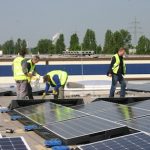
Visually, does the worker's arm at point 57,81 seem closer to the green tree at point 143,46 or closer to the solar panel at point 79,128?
the solar panel at point 79,128

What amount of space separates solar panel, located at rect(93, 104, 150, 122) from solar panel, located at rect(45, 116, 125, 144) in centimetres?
50

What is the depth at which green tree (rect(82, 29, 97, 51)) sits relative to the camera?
396 ft

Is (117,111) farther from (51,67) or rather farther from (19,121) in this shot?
(51,67)

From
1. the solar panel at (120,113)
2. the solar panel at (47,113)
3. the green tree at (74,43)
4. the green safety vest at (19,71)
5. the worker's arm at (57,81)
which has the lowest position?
the solar panel at (47,113)

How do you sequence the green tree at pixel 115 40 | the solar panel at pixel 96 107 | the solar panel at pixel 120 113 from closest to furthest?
the solar panel at pixel 120 113 < the solar panel at pixel 96 107 < the green tree at pixel 115 40

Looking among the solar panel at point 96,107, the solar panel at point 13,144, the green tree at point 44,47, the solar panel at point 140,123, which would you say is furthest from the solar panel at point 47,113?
the green tree at point 44,47

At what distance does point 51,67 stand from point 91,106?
43.6 meters

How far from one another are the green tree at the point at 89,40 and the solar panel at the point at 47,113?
109113mm

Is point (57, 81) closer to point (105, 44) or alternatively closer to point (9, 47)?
point (105, 44)

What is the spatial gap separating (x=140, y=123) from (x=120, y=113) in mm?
1445

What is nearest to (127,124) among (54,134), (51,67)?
(54,134)

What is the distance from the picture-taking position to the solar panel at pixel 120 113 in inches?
358

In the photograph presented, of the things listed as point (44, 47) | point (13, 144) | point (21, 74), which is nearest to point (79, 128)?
point (13, 144)

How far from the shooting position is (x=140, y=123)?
823 centimetres
